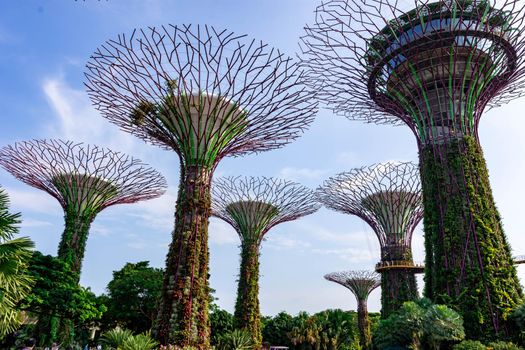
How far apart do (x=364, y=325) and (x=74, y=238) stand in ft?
82.3

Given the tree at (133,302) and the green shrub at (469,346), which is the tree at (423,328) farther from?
the tree at (133,302)

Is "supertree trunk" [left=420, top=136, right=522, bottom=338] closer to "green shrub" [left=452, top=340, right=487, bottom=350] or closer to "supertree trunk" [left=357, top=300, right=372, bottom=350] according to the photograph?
"green shrub" [left=452, top=340, right=487, bottom=350]

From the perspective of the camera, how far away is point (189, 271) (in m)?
12.4

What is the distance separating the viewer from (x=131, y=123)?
14.9 m

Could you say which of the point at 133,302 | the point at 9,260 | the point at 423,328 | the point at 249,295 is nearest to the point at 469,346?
the point at 423,328

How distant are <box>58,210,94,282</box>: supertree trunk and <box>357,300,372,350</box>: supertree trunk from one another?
835 inches

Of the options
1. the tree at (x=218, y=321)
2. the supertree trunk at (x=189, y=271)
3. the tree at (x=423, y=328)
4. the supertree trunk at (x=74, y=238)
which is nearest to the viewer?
the supertree trunk at (x=189, y=271)

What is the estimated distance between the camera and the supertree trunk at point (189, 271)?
462 inches

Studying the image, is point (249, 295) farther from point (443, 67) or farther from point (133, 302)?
point (443, 67)

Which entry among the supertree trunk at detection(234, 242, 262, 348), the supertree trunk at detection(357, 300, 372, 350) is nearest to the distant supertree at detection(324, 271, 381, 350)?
the supertree trunk at detection(357, 300, 372, 350)

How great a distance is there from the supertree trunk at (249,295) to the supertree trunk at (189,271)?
39.0 feet

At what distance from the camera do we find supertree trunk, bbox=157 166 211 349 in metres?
11.7

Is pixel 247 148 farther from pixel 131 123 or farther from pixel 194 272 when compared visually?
pixel 194 272

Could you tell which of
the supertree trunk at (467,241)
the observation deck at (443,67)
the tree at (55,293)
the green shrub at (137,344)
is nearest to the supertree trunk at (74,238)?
the tree at (55,293)
